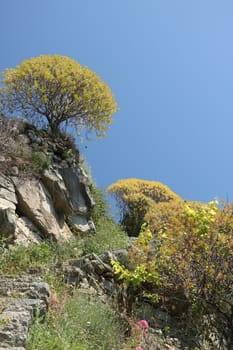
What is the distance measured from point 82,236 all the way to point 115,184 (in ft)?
18.1

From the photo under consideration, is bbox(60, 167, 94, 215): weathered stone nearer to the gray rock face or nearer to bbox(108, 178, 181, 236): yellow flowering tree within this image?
bbox(108, 178, 181, 236): yellow flowering tree

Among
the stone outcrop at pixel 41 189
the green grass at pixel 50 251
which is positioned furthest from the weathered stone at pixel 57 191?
the green grass at pixel 50 251

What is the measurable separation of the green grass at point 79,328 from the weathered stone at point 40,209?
341 cm

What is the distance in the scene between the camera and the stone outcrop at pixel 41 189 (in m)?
7.94

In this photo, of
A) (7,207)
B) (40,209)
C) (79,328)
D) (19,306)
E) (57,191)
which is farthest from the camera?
(57,191)

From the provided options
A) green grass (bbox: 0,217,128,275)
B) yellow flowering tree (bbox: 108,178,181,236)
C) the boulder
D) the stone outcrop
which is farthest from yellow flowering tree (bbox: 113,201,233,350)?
yellow flowering tree (bbox: 108,178,181,236)

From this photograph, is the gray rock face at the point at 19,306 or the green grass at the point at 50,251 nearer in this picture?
the gray rock face at the point at 19,306

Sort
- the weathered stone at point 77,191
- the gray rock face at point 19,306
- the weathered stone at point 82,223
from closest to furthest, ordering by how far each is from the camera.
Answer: the gray rock face at point 19,306 < the weathered stone at point 82,223 < the weathered stone at point 77,191

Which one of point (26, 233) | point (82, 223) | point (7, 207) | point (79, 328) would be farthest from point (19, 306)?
point (82, 223)

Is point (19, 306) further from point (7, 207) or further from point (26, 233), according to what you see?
point (26, 233)

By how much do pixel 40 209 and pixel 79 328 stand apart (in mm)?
4740

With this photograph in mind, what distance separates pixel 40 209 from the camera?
28.3 feet

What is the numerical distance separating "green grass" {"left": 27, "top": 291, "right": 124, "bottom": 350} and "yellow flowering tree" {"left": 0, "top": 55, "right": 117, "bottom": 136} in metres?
7.20

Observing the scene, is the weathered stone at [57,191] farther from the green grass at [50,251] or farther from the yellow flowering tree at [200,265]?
the yellow flowering tree at [200,265]
